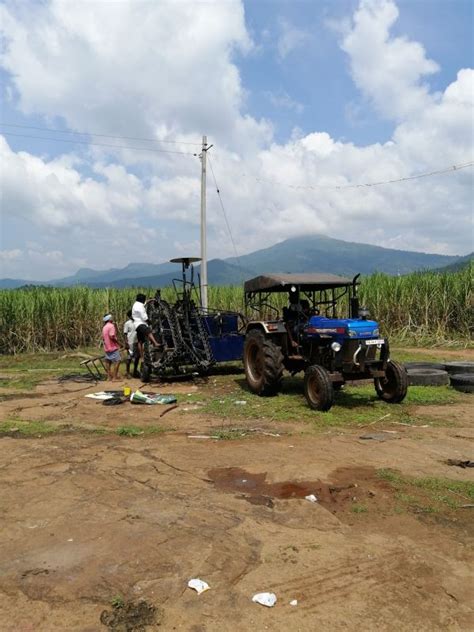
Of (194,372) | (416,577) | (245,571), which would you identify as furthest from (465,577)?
(194,372)

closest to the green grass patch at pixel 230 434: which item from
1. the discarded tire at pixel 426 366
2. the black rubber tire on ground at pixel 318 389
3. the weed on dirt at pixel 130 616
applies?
the black rubber tire on ground at pixel 318 389

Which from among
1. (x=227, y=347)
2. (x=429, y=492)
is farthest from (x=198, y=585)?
(x=227, y=347)

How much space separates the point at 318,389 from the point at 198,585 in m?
4.72

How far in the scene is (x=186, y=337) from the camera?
11.0 m

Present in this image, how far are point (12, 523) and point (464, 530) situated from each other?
3.37 metres

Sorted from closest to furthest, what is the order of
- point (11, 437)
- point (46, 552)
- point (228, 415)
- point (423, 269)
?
point (46, 552) → point (11, 437) → point (228, 415) → point (423, 269)

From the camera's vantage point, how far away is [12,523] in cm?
390

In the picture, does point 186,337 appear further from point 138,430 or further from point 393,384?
point 393,384

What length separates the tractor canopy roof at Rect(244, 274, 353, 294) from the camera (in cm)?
843

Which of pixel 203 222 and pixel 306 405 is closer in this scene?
pixel 306 405

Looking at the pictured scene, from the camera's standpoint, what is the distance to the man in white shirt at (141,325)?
10594 mm

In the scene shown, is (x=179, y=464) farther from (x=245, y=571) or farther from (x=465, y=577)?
(x=465, y=577)

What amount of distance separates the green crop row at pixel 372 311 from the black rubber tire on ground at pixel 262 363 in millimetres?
7830

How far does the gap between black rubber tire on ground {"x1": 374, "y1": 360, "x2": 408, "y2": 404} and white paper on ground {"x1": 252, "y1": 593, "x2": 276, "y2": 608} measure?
211 inches
